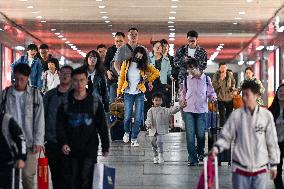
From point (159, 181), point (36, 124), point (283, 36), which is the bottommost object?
point (159, 181)

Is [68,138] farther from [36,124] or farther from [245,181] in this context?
[245,181]

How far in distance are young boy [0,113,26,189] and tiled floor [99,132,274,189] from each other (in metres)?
3.34

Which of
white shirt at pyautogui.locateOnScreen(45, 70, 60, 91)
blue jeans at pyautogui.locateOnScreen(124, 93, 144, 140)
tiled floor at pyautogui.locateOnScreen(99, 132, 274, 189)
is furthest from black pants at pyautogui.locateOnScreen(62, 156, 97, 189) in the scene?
blue jeans at pyautogui.locateOnScreen(124, 93, 144, 140)

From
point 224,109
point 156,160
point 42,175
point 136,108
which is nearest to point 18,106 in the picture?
point 42,175

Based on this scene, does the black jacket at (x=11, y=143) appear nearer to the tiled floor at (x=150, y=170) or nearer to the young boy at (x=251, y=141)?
the young boy at (x=251, y=141)

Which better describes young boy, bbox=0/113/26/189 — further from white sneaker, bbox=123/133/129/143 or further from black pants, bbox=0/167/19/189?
white sneaker, bbox=123/133/129/143

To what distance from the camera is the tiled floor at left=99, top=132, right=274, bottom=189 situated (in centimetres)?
1318

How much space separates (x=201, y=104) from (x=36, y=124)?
5.38m

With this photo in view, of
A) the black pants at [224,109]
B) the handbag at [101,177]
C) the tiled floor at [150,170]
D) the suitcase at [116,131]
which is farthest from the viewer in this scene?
the black pants at [224,109]


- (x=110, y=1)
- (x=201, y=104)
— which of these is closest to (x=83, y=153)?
(x=201, y=104)

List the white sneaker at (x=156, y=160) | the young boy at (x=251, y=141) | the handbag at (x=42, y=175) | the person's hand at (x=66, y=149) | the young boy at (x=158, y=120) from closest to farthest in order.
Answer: the young boy at (x=251, y=141) → the person's hand at (x=66, y=149) → the handbag at (x=42, y=175) → the young boy at (x=158, y=120) → the white sneaker at (x=156, y=160)

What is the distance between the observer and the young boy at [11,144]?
9523mm

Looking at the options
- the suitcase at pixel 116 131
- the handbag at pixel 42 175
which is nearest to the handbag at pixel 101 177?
the handbag at pixel 42 175

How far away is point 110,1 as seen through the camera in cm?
3428
